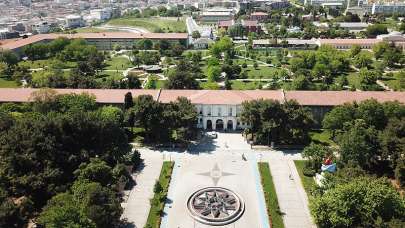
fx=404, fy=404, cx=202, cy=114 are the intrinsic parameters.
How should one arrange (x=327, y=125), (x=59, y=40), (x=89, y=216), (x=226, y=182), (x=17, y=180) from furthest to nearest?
(x=59, y=40) < (x=327, y=125) < (x=226, y=182) < (x=17, y=180) < (x=89, y=216)

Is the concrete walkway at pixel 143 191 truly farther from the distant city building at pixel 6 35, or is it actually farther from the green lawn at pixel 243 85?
the distant city building at pixel 6 35

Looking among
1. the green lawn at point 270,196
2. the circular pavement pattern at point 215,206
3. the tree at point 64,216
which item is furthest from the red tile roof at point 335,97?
the tree at point 64,216

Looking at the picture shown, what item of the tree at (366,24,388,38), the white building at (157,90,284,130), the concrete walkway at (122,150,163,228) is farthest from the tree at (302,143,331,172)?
the tree at (366,24,388,38)

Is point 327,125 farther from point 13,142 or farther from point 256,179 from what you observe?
point 13,142

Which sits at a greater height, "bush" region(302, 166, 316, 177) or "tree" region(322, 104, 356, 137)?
"tree" region(322, 104, 356, 137)

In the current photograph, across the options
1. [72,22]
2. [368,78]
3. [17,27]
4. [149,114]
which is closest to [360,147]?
[149,114]

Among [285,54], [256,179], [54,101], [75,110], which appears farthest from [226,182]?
[285,54]

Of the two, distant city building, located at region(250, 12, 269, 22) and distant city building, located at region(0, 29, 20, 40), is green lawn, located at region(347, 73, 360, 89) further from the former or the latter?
distant city building, located at region(0, 29, 20, 40)
